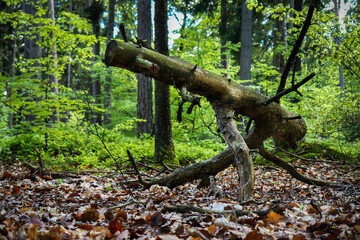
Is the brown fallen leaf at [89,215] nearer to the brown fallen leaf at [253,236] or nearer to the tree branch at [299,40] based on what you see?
the brown fallen leaf at [253,236]

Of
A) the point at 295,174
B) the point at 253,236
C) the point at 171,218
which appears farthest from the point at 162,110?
the point at 253,236

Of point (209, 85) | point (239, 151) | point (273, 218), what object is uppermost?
point (209, 85)

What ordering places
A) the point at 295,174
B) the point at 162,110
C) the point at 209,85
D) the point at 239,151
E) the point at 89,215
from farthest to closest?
the point at 162,110 → the point at 295,174 → the point at 209,85 → the point at 239,151 → the point at 89,215

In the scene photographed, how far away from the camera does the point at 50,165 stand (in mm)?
5715

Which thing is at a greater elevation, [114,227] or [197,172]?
[114,227]

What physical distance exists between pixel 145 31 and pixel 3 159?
5.54m

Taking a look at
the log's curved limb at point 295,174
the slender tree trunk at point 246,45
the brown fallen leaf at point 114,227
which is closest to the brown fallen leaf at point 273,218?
the brown fallen leaf at point 114,227

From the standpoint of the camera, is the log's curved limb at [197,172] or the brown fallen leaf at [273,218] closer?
the brown fallen leaf at [273,218]

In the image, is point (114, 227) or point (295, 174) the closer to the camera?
point (114, 227)

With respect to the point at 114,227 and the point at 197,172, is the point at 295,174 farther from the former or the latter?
the point at 114,227

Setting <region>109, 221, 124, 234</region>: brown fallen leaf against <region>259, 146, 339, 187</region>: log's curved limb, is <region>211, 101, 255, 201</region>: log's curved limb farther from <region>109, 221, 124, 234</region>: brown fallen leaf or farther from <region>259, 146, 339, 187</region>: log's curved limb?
<region>109, 221, 124, 234</region>: brown fallen leaf

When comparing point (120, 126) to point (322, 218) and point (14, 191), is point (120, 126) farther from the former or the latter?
point (322, 218)

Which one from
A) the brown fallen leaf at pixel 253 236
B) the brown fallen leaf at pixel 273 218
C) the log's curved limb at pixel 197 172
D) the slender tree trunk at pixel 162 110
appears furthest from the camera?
the slender tree trunk at pixel 162 110

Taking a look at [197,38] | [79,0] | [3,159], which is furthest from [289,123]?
[79,0]
